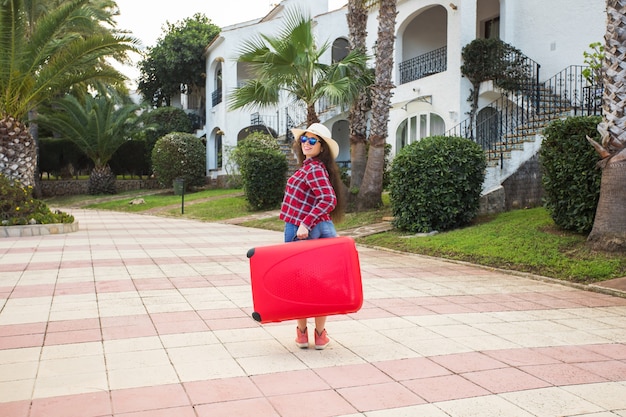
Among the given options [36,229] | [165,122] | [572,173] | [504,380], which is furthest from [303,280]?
[165,122]

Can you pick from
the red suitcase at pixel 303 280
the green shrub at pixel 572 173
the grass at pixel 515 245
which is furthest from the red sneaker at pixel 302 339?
the green shrub at pixel 572 173

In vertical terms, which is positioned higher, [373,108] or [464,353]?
[373,108]

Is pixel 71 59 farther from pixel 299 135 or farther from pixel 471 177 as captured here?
pixel 299 135

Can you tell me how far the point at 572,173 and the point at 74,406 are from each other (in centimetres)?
814

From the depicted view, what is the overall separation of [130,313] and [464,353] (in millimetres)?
3078

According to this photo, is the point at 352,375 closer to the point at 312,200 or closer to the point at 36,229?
the point at 312,200

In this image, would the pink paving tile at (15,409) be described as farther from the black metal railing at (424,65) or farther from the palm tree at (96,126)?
the palm tree at (96,126)

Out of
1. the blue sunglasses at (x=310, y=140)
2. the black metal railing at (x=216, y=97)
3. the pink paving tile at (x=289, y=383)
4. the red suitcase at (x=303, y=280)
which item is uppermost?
the black metal railing at (x=216, y=97)

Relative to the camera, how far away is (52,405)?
3500 millimetres

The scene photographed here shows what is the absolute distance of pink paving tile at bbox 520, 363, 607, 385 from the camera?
4.01m

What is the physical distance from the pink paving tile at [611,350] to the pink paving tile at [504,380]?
0.95 meters

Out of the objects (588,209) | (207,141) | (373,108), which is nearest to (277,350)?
(588,209)

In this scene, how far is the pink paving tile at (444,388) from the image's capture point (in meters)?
3.70

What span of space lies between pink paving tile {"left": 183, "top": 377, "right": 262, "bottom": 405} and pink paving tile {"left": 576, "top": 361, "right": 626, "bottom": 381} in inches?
91.0
